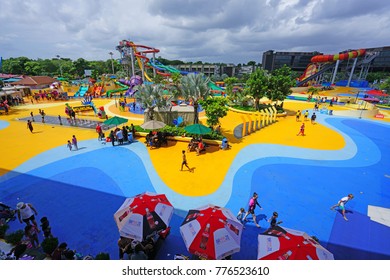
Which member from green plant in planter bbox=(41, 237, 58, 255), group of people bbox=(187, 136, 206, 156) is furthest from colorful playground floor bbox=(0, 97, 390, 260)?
green plant in planter bbox=(41, 237, 58, 255)

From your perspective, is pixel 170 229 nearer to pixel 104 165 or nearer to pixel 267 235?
pixel 267 235

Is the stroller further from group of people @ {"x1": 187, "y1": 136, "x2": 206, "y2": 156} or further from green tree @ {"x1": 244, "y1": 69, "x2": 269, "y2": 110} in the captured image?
green tree @ {"x1": 244, "y1": 69, "x2": 269, "y2": 110}

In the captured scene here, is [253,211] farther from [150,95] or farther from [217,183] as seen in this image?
[150,95]

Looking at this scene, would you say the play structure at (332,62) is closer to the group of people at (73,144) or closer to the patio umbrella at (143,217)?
the group of people at (73,144)

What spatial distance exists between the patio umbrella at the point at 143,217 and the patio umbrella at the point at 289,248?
3176 mm

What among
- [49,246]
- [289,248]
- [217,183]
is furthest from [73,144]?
[289,248]

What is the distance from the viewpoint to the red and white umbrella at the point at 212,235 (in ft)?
18.5

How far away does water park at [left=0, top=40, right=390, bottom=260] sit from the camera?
6.49 m

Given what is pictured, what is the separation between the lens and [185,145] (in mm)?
17062

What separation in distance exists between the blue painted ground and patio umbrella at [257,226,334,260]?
2096mm

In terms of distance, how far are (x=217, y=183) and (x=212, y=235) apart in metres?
6.03

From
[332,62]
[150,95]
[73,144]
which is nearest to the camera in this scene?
[73,144]

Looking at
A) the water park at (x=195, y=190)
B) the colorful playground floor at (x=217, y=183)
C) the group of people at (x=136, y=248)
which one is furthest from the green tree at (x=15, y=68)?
the group of people at (x=136, y=248)
